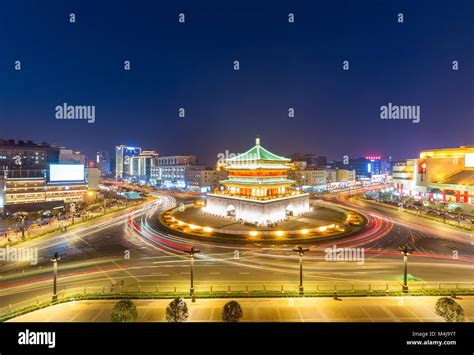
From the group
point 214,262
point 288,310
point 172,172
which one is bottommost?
point 214,262

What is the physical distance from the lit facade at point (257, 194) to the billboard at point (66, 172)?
48561 millimetres

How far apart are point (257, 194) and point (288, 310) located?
31.4 meters

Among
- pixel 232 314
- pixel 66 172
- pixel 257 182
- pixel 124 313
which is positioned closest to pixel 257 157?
pixel 257 182

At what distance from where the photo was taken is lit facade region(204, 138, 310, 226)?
156 ft

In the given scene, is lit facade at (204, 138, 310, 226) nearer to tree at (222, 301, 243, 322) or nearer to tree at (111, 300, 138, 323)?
tree at (222, 301, 243, 322)

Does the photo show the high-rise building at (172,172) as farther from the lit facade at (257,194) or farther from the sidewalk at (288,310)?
the sidewalk at (288,310)

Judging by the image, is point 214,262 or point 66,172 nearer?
point 214,262

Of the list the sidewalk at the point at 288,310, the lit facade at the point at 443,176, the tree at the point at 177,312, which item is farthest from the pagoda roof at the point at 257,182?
the lit facade at the point at 443,176

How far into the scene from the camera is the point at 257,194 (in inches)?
1986

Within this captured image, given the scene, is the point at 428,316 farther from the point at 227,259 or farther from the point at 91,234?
the point at 91,234

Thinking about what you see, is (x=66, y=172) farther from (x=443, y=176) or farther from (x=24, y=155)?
(x=443, y=176)

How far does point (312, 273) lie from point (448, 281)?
12862 millimetres

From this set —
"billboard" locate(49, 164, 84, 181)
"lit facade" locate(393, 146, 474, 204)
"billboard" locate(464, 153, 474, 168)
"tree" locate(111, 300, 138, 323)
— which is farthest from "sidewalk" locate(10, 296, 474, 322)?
"billboard" locate(464, 153, 474, 168)

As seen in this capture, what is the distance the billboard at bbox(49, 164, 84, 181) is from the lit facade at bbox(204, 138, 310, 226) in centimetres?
4856
